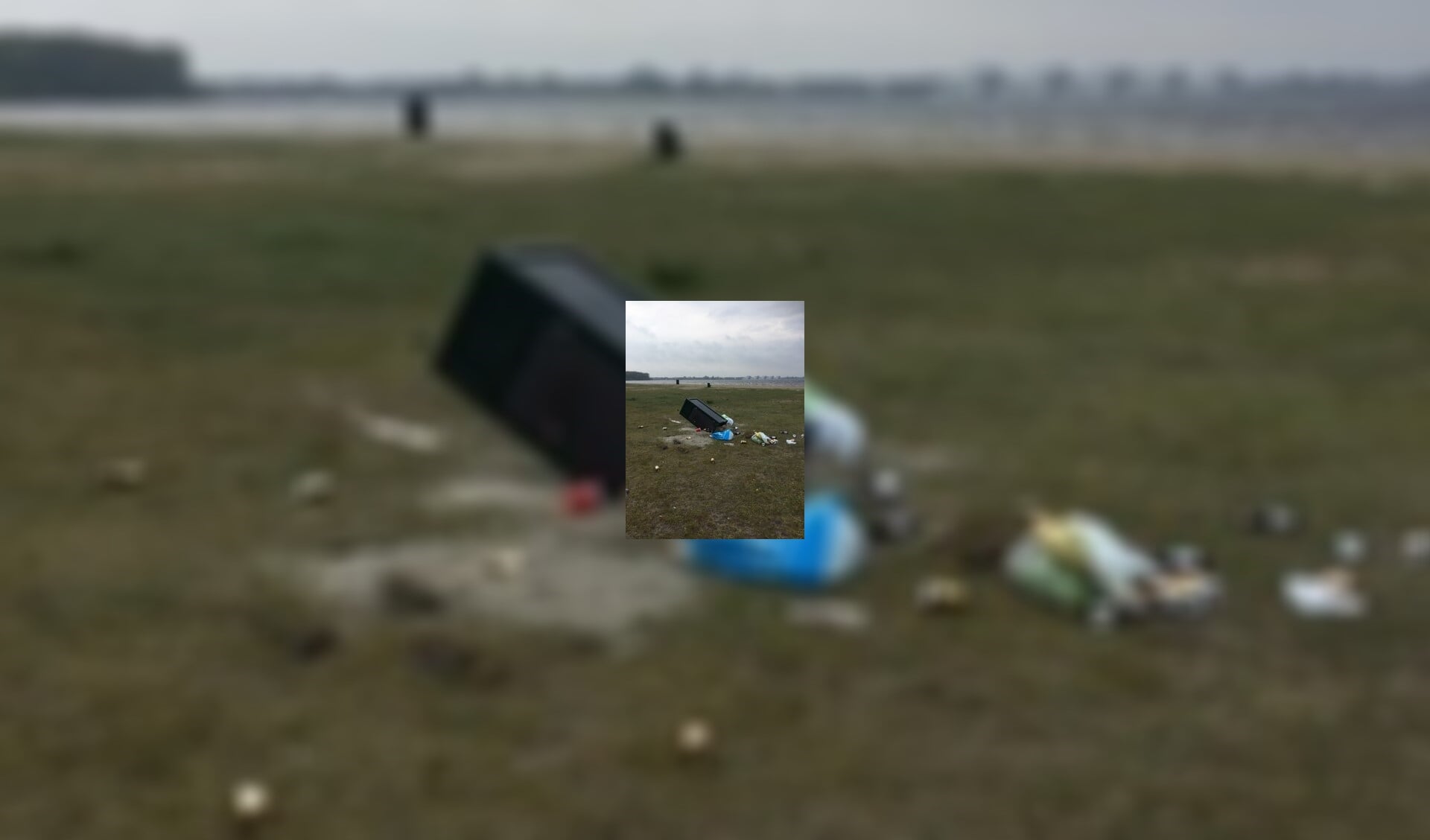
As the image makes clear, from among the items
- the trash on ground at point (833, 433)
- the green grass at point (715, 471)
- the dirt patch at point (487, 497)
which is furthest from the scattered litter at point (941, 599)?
the green grass at point (715, 471)

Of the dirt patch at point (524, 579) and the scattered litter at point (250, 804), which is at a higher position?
the dirt patch at point (524, 579)

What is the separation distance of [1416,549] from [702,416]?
14.1 feet

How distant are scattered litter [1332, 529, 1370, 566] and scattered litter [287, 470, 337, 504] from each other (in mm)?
4290

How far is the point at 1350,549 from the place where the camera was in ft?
16.8

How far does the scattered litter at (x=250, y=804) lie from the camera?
10.8 ft

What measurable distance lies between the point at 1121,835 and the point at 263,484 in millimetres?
4220

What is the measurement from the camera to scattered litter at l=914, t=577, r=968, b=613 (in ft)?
15.1

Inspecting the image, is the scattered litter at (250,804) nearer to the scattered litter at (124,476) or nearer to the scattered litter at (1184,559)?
the scattered litter at (124,476)

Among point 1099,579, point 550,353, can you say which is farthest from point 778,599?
point 550,353

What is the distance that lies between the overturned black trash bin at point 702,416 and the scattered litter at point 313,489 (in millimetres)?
4162

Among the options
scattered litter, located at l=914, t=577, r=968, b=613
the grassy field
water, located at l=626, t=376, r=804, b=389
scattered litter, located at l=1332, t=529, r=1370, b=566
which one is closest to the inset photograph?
water, located at l=626, t=376, r=804, b=389

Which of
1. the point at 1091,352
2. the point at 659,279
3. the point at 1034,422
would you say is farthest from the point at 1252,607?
the point at 659,279

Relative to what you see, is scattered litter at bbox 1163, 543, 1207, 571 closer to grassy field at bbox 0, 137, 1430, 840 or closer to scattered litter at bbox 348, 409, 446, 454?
grassy field at bbox 0, 137, 1430, 840

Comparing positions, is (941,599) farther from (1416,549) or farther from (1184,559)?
(1416,549)
